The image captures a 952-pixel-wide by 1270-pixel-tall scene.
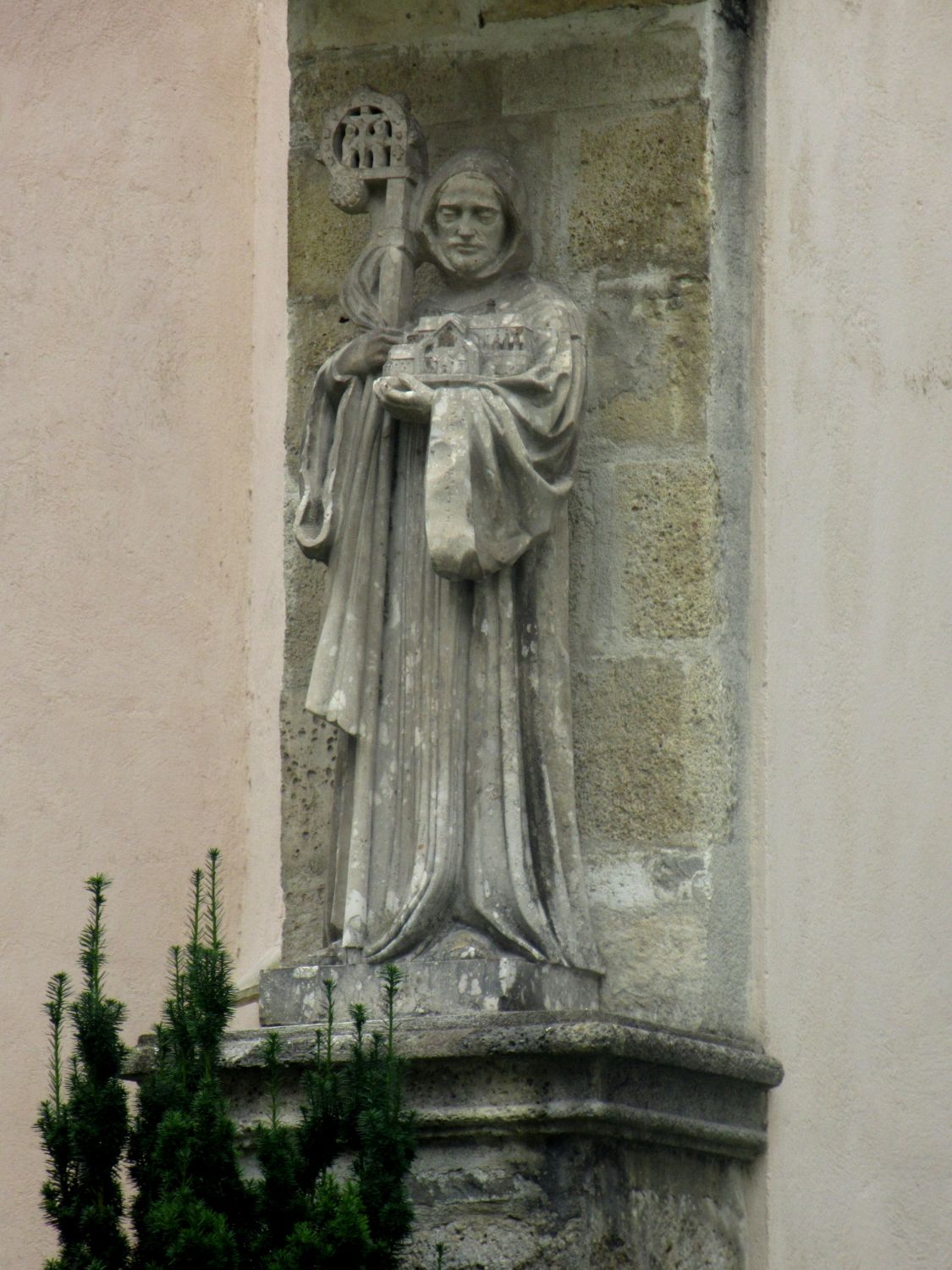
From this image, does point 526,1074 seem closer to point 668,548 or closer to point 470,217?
point 668,548

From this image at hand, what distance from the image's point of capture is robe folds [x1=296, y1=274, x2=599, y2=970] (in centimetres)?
592

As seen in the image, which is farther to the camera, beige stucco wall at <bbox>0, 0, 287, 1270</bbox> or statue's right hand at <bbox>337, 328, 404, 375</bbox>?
beige stucco wall at <bbox>0, 0, 287, 1270</bbox>

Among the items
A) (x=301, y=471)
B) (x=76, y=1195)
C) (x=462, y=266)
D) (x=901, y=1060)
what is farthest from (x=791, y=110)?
(x=76, y=1195)

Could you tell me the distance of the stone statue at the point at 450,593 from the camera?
5.92 metres

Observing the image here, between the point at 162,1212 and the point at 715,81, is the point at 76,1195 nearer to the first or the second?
the point at 162,1212

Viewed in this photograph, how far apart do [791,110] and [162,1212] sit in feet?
8.96

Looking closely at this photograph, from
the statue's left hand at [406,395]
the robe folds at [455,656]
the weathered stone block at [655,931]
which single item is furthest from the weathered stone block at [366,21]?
the weathered stone block at [655,931]

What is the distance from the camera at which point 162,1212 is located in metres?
4.89

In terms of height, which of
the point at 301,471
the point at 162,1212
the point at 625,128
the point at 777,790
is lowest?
the point at 162,1212

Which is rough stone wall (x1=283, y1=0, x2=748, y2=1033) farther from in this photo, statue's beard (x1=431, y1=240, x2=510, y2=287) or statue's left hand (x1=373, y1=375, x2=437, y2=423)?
statue's left hand (x1=373, y1=375, x2=437, y2=423)

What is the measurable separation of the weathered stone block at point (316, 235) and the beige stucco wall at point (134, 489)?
97cm

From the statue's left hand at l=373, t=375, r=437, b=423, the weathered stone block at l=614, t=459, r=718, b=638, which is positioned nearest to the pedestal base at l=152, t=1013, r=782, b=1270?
the weathered stone block at l=614, t=459, r=718, b=638

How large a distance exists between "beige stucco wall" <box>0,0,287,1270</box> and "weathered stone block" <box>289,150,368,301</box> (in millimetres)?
972

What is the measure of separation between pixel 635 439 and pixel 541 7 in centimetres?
83
